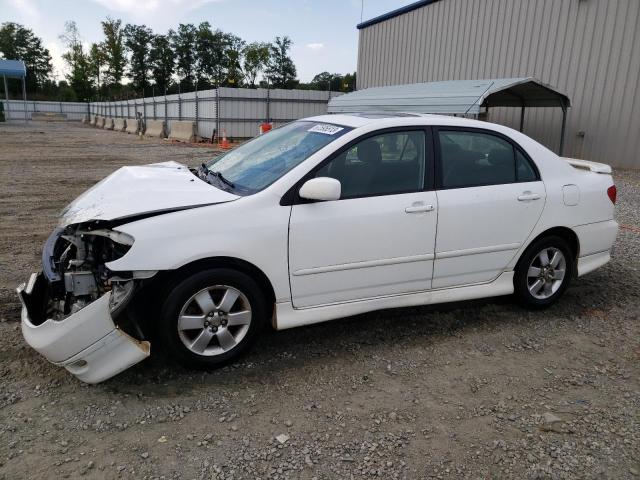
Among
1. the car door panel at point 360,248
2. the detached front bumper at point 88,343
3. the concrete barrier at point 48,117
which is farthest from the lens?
the concrete barrier at point 48,117

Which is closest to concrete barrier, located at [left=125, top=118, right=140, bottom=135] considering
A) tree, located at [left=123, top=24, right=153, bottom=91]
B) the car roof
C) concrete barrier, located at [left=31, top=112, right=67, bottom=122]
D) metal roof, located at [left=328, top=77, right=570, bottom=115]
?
metal roof, located at [left=328, top=77, right=570, bottom=115]

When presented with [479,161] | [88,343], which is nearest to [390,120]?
[479,161]

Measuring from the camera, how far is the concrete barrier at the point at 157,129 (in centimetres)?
2817

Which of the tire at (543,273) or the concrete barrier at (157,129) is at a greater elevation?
the concrete barrier at (157,129)

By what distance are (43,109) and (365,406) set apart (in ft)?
203

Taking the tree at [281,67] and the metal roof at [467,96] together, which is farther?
the tree at [281,67]

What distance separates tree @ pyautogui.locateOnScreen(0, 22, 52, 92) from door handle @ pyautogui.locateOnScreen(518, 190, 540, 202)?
293 ft

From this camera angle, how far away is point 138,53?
269 feet

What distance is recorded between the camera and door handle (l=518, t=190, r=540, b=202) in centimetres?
400

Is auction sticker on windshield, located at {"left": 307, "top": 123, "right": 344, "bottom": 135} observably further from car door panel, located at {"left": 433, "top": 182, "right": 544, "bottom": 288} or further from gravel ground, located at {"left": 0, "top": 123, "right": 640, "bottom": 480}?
gravel ground, located at {"left": 0, "top": 123, "right": 640, "bottom": 480}

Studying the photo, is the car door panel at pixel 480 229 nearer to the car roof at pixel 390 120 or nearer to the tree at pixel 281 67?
the car roof at pixel 390 120

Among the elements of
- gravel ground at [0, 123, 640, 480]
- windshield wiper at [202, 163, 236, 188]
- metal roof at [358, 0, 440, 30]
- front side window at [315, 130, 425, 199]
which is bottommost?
gravel ground at [0, 123, 640, 480]

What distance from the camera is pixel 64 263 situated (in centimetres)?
321

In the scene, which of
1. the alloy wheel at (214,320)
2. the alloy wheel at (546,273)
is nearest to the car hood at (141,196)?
the alloy wheel at (214,320)
